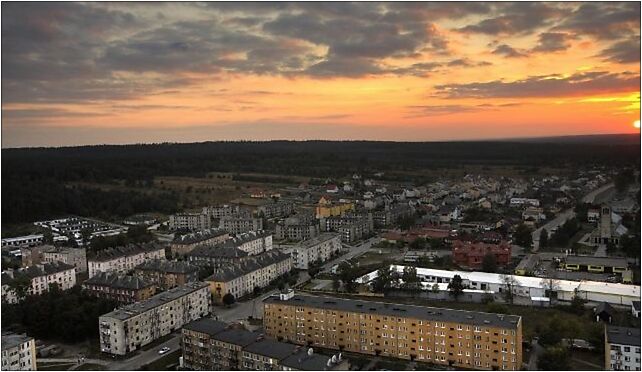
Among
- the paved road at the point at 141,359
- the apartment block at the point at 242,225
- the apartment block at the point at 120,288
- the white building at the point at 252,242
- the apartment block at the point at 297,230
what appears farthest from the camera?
the apartment block at the point at 242,225

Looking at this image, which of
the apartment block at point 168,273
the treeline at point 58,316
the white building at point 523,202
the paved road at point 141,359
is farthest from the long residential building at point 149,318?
the white building at point 523,202

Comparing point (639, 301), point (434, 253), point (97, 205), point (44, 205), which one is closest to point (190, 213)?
point (97, 205)

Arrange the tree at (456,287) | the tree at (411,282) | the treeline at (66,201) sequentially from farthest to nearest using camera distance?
the treeline at (66,201)
the tree at (411,282)
the tree at (456,287)

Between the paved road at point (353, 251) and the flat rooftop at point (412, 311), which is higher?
the flat rooftop at point (412, 311)

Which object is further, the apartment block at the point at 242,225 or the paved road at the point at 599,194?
the apartment block at the point at 242,225

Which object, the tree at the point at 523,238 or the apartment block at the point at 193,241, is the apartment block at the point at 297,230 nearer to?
the apartment block at the point at 193,241

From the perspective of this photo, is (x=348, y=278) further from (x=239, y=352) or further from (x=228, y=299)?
(x=239, y=352)

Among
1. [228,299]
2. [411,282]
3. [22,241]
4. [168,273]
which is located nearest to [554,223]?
[411,282]
